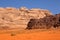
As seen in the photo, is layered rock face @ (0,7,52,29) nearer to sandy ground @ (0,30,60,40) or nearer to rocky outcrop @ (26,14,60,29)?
rocky outcrop @ (26,14,60,29)

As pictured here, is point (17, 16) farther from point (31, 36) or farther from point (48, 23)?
point (31, 36)

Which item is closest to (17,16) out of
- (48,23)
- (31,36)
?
(48,23)

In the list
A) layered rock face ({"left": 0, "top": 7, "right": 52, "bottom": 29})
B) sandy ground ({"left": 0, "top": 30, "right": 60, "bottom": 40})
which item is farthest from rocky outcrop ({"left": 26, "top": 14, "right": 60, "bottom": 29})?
layered rock face ({"left": 0, "top": 7, "right": 52, "bottom": 29})

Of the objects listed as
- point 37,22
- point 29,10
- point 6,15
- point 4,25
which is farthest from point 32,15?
point 37,22

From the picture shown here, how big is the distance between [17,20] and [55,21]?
188 ft

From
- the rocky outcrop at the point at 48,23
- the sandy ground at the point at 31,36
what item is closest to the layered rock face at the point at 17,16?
the rocky outcrop at the point at 48,23

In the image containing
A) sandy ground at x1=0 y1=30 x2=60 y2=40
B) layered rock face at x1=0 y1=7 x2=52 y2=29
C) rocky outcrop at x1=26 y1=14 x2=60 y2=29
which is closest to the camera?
sandy ground at x1=0 y1=30 x2=60 y2=40

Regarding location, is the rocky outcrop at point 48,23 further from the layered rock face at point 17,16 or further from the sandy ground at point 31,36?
the layered rock face at point 17,16

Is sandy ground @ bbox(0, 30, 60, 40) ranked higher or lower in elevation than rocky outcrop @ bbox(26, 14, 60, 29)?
higher

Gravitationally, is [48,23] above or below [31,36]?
below

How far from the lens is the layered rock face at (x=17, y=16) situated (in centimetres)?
9606

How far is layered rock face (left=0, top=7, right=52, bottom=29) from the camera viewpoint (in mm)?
96062

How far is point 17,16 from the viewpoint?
109000 mm

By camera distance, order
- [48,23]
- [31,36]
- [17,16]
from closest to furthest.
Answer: [31,36] → [48,23] → [17,16]
